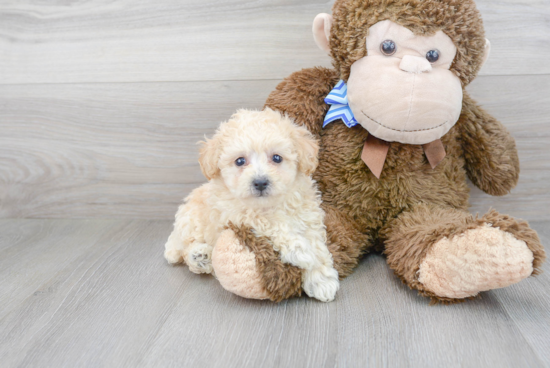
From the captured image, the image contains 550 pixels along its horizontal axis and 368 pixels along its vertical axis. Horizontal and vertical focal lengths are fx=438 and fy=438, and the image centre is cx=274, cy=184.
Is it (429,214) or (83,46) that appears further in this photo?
(83,46)

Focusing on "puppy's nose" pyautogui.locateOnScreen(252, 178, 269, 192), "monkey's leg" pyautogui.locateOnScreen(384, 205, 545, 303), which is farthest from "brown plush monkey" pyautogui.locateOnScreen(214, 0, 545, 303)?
"puppy's nose" pyautogui.locateOnScreen(252, 178, 269, 192)

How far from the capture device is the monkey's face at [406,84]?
0.94m

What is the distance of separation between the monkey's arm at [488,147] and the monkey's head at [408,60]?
0.57ft

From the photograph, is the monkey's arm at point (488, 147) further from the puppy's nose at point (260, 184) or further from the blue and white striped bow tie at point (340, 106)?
the puppy's nose at point (260, 184)

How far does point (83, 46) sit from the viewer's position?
54.7 inches

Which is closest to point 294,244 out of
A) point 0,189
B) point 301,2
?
point 301,2

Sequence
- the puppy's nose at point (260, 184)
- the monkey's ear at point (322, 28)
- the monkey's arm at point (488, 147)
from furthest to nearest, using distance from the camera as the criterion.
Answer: the monkey's arm at point (488, 147) < the monkey's ear at point (322, 28) < the puppy's nose at point (260, 184)

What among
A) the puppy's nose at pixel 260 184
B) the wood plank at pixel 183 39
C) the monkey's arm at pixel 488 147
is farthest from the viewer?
the wood plank at pixel 183 39

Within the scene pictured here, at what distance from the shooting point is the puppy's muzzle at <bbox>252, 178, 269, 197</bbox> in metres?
0.87

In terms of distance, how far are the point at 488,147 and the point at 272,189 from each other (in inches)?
25.1

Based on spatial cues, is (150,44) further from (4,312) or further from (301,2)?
(4,312)

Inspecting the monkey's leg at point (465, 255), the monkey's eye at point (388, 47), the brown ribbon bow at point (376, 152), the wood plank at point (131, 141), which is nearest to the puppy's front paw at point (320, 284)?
the monkey's leg at point (465, 255)

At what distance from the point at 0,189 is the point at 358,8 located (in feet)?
4.48

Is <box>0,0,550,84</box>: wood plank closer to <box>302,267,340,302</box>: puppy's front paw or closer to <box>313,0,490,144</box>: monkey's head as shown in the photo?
<box>313,0,490,144</box>: monkey's head
